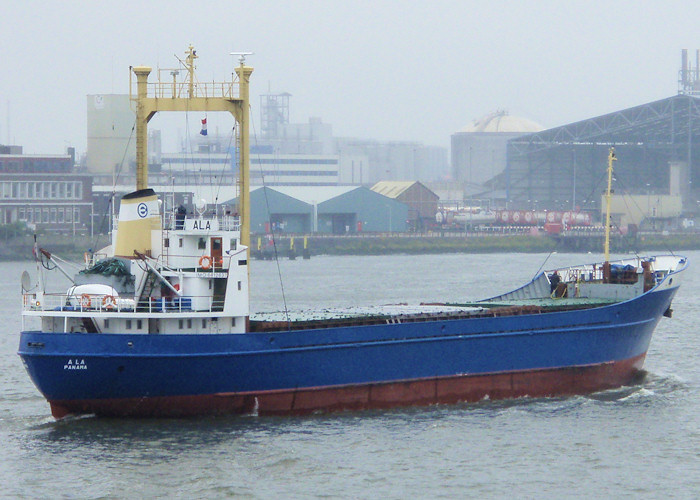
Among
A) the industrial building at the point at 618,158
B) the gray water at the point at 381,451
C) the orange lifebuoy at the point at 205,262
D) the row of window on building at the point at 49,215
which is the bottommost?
the gray water at the point at 381,451

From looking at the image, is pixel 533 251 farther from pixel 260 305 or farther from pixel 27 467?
pixel 27 467

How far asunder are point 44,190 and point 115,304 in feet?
224

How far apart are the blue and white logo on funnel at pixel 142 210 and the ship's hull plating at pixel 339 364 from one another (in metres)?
3.18

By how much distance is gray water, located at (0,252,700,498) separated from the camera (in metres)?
21.5

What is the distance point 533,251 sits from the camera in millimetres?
98125

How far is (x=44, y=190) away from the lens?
297ft

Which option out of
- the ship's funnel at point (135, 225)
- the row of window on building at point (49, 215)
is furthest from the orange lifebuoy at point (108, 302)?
the row of window on building at point (49, 215)

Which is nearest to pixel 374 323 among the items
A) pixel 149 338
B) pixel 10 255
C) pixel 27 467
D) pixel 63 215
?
pixel 149 338

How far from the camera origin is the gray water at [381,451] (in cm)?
2145

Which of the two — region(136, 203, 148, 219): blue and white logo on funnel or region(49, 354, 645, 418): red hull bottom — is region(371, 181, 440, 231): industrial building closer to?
region(49, 354, 645, 418): red hull bottom

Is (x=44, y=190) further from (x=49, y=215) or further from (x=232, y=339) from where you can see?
(x=232, y=339)

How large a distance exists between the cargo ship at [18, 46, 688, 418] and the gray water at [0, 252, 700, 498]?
1.72ft

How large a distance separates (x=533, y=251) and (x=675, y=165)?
64.0 ft

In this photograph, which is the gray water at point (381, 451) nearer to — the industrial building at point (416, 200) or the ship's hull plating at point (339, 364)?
the ship's hull plating at point (339, 364)
